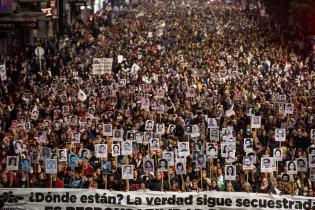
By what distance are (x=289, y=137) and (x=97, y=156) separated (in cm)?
617

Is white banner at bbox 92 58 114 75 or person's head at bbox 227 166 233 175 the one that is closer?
person's head at bbox 227 166 233 175

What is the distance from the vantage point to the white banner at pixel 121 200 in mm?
16406

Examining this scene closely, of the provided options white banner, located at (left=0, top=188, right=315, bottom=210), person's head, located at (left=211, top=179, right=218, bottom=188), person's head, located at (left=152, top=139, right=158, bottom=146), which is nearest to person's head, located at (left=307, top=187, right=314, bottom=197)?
white banner, located at (left=0, top=188, right=315, bottom=210)

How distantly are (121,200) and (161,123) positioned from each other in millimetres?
6435

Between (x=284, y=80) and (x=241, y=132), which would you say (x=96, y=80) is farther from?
(x=241, y=132)

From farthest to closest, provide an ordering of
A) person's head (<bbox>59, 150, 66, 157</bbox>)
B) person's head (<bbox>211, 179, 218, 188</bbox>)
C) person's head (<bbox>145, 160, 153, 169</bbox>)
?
1. person's head (<bbox>59, 150, 66, 157</bbox>)
2. person's head (<bbox>145, 160, 153, 169</bbox>)
3. person's head (<bbox>211, 179, 218, 188</bbox>)

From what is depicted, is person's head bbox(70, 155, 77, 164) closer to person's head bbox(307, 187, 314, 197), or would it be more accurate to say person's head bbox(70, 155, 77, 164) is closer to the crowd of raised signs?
the crowd of raised signs

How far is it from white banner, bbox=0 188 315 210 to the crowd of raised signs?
0.46 m

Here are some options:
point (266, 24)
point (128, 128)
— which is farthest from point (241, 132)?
point (266, 24)

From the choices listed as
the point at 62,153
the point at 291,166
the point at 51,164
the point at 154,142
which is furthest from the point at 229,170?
the point at 62,153

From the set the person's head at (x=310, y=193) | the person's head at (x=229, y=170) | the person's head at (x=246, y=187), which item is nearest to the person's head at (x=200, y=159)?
the person's head at (x=229, y=170)

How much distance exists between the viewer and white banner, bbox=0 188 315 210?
16.4 meters

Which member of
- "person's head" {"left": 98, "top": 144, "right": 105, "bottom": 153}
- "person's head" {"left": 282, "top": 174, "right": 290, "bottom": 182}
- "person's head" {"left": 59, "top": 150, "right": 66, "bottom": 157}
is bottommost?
"person's head" {"left": 282, "top": 174, "right": 290, "bottom": 182}

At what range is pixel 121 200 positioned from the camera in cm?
1652
